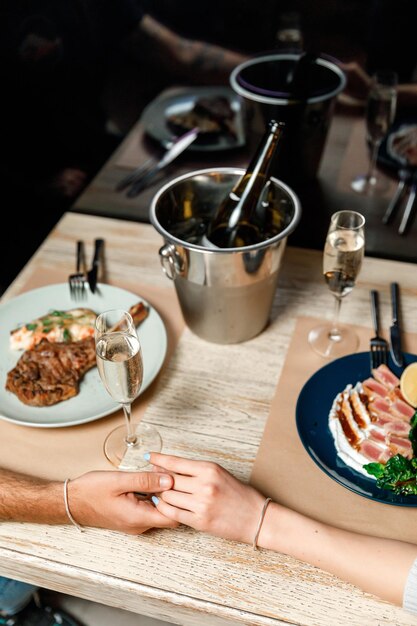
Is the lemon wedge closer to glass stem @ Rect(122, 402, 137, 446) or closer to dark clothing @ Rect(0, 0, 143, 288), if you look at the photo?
glass stem @ Rect(122, 402, 137, 446)

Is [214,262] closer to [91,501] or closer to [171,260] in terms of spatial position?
[171,260]

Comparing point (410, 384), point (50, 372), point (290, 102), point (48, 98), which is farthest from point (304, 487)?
point (48, 98)

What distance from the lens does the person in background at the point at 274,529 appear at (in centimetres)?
84

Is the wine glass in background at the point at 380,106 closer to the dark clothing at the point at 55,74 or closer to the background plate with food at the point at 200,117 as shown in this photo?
the background plate with food at the point at 200,117

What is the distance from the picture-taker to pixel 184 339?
4.05ft

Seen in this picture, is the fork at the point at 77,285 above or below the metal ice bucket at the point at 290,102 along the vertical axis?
below

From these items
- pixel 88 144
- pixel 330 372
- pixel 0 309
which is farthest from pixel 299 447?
pixel 88 144

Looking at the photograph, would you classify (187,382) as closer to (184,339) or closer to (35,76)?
(184,339)

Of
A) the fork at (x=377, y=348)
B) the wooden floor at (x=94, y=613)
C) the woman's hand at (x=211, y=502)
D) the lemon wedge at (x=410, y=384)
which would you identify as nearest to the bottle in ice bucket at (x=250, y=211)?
the fork at (x=377, y=348)

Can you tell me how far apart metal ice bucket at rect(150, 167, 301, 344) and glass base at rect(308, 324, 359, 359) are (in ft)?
0.33

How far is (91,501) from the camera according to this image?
910 mm

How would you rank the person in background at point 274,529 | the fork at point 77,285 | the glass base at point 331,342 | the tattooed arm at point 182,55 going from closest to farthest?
1. the person in background at point 274,529
2. the glass base at point 331,342
3. the fork at point 77,285
4. the tattooed arm at point 182,55

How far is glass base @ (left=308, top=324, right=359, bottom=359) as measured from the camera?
1187 mm

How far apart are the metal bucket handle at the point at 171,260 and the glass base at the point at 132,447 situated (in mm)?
266
